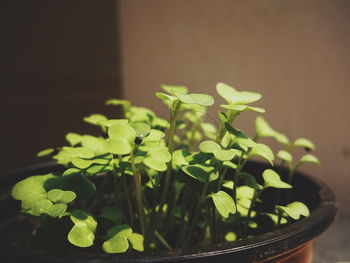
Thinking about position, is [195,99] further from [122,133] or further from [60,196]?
[60,196]

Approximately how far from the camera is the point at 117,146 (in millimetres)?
470

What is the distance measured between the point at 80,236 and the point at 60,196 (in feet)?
0.21

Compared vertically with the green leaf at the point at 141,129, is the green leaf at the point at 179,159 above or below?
below

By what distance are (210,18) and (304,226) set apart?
920 millimetres

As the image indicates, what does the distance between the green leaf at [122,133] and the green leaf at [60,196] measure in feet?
0.34

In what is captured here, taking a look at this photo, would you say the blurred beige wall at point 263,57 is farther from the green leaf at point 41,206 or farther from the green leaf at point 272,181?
the green leaf at point 41,206

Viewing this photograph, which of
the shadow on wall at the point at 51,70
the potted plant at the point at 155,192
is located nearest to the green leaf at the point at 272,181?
the potted plant at the point at 155,192

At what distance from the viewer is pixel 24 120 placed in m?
1.42

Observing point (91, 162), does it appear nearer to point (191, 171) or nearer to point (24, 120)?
point (191, 171)

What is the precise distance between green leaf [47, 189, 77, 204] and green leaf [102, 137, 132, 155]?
92 mm

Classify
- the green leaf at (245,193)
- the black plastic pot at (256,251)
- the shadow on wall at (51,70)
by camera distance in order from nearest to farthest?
the black plastic pot at (256,251) < the green leaf at (245,193) < the shadow on wall at (51,70)

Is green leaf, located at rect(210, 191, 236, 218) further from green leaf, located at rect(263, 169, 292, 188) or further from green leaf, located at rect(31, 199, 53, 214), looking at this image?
green leaf, located at rect(31, 199, 53, 214)

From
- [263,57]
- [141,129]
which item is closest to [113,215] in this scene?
[141,129]

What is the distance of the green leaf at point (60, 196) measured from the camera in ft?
1.63
